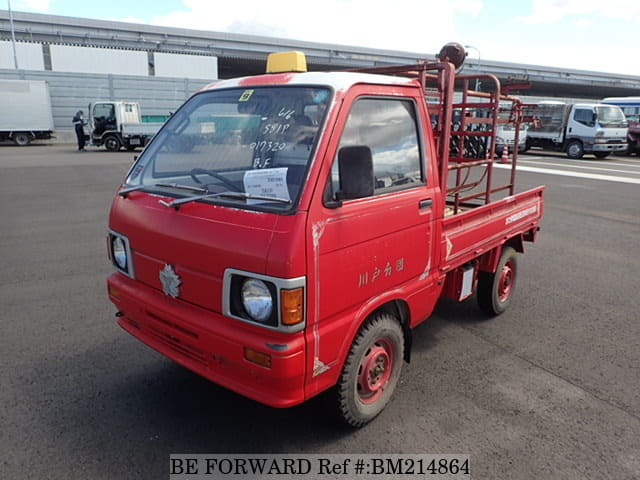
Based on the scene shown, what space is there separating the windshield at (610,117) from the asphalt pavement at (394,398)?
1728cm

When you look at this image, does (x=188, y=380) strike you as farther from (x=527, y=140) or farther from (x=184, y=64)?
(x=184, y=64)

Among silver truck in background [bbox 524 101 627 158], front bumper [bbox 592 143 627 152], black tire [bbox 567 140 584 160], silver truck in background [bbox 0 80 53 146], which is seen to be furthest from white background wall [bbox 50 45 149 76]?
front bumper [bbox 592 143 627 152]

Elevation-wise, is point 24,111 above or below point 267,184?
above

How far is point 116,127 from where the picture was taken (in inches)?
830

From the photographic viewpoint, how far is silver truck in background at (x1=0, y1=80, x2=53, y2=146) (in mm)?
22844

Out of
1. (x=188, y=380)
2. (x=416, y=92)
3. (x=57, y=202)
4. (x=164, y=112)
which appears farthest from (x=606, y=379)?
(x=164, y=112)

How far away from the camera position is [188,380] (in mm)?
3432

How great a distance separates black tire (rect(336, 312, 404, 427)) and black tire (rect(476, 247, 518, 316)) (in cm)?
169

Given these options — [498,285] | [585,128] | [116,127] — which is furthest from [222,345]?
[585,128]

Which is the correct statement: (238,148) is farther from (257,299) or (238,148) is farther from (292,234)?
(257,299)

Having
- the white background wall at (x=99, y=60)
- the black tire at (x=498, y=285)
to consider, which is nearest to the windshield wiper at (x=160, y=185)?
the black tire at (x=498, y=285)

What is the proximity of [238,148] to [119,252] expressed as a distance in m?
1.03

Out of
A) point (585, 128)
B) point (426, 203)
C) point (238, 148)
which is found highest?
point (238, 148)

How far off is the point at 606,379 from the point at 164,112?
95.7ft
